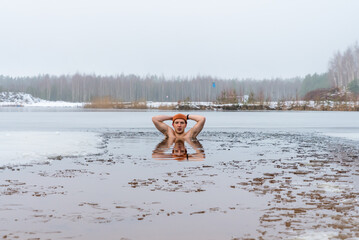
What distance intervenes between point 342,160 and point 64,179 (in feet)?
23.3

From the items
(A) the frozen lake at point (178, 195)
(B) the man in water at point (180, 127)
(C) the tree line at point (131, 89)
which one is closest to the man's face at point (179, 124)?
(B) the man in water at point (180, 127)

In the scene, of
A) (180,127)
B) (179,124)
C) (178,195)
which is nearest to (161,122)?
(180,127)

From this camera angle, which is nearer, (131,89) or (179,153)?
(179,153)

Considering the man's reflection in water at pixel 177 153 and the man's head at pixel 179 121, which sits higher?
the man's head at pixel 179 121

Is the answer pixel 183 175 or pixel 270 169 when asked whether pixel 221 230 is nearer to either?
pixel 183 175

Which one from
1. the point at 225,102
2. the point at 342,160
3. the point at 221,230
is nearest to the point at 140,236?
the point at 221,230

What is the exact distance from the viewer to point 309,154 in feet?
44.6

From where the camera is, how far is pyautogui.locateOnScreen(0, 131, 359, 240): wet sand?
548cm

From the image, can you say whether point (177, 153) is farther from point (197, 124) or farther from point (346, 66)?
point (346, 66)

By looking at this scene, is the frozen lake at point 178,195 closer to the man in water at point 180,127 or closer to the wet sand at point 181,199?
the wet sand at point 181,199

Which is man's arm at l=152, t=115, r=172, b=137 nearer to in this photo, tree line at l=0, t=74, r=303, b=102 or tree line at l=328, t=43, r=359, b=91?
tree line at l=328, t=43, r=359, b=91

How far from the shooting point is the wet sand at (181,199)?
548 centimetres

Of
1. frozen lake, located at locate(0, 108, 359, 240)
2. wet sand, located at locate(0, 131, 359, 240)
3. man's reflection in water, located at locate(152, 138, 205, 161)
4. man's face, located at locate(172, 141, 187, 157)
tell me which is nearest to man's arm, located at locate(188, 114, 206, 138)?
man's reflection in water, located at locate(152, 138, 205, 161)

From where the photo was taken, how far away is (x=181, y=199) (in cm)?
720
